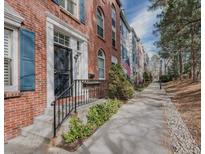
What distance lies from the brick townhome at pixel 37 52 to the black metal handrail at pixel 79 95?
0.45m

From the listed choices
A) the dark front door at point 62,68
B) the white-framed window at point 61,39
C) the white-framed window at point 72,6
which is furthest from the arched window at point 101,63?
the white-framed window at point 61,39

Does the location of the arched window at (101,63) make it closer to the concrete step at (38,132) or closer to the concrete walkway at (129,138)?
the concrete walkway at (129,138)

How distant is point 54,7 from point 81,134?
15.5 ft

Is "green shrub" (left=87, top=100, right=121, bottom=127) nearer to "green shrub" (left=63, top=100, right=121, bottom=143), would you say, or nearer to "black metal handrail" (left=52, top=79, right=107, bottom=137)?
"green shrub" (left=63, top=100, right=121, bottom=143)

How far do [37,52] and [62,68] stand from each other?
1.96 meters

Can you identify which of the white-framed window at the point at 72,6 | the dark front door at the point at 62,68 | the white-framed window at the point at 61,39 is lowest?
the dark front door at the point at 62,68

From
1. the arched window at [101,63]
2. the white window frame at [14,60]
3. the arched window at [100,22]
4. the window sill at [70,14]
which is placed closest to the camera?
the white window frame at [14,60]

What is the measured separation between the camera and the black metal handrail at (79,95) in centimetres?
559

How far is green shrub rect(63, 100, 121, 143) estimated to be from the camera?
4559 mm

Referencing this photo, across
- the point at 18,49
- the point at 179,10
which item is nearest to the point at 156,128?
the point at 18,49

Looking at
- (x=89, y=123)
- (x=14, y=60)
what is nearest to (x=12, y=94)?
(x=14, y=60)

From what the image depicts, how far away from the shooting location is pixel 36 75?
18.5 feet

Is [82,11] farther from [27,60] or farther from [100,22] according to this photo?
[27,60]

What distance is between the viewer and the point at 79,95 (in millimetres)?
8328
